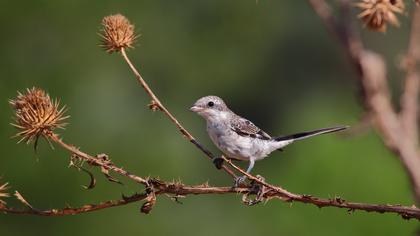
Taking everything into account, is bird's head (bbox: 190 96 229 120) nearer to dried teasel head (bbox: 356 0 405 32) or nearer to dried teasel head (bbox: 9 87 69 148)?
dried teasel head (bbox: 9 87 69 148)

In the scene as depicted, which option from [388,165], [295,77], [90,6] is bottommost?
[388,165]

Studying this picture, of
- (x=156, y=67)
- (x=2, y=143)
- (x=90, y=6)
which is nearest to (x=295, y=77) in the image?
(x=156, y=67)

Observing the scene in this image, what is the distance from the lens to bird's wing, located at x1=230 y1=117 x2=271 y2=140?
453cm

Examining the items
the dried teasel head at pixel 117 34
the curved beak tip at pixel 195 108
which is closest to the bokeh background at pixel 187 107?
the curved beak tip at pixel 195 108

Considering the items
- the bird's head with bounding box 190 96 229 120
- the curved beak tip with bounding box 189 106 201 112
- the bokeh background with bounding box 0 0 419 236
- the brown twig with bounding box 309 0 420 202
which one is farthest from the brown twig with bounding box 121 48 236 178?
the bokeh background with bounding box 0 0 419 236

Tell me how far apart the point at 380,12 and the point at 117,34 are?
851 millimetres

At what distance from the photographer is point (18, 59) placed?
2589 cm

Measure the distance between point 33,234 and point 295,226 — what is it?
750 centimetres

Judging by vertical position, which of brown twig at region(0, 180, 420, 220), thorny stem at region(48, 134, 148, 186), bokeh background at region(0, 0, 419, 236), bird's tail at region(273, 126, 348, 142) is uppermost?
bokeh background at region(0, 0, 419, 236)

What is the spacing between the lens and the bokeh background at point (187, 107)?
22406mm

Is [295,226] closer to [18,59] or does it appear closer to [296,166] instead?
[296,166]

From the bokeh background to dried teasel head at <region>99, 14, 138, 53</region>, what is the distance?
15.0 m

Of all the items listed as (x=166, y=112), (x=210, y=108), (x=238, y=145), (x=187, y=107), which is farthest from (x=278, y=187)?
(x=187, y=107)

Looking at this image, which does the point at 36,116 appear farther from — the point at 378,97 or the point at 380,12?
the point at 378,97
